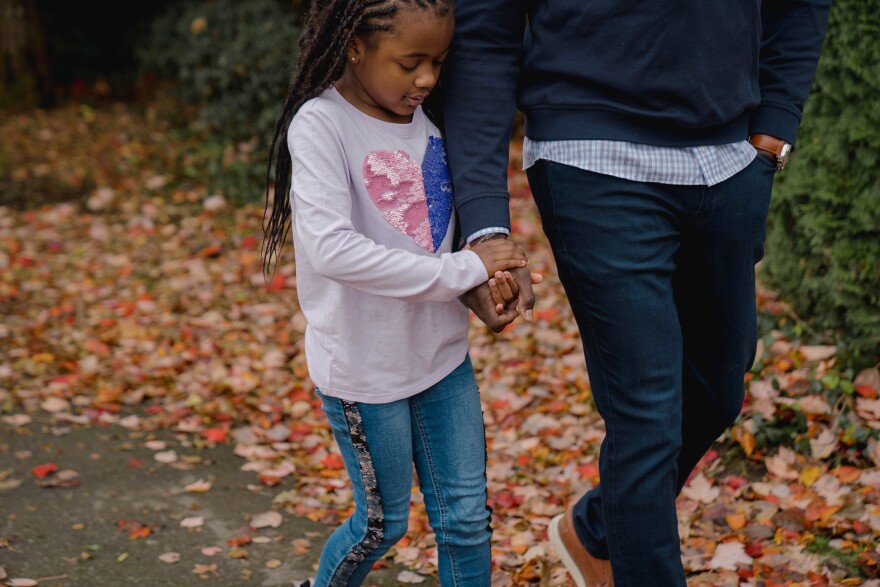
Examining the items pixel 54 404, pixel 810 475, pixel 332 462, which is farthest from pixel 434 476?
Result: pixel 54 404

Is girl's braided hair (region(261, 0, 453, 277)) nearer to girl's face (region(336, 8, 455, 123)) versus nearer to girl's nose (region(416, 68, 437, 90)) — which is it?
girl's face (region(336, 8, 455, 123))

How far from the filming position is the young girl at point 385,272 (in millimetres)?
2121

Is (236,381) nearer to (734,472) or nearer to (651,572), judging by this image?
(734,472)

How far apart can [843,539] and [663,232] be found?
1591 mm

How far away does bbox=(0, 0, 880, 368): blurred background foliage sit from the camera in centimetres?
392

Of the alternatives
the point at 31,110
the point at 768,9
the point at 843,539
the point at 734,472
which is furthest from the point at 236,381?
the point at 31,110

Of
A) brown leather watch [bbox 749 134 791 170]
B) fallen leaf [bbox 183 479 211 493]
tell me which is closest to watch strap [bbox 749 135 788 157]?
brown leather watch [bbox 749 134 791 170]

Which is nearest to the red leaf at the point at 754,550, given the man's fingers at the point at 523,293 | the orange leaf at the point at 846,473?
the orange leaf at the point at 846,473

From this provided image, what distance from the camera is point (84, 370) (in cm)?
523

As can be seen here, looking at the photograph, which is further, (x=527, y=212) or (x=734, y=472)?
(x=527, y=212)

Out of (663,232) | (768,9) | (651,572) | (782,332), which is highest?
(768,9)

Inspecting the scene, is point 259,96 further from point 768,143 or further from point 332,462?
point 768,143

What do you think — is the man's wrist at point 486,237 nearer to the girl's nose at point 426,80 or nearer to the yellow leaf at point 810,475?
the girl's nose at point 426,80

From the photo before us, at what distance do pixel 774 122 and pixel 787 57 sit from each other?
0.60 ft
